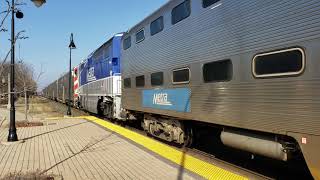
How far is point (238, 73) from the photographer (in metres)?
7.73

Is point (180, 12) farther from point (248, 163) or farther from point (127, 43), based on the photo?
point (127, 43)

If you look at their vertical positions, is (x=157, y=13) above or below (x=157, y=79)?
above

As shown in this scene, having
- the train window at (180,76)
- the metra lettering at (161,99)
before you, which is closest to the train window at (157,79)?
the metra lettering at (161,99)

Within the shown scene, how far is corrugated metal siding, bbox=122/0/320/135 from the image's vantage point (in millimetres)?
6066

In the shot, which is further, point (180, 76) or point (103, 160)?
point (180, 76)

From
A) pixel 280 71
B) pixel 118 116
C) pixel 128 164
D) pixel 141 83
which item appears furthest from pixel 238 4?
pixel 118 116

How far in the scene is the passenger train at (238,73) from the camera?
6.14 meters

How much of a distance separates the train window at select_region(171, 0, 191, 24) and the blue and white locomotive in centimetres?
795

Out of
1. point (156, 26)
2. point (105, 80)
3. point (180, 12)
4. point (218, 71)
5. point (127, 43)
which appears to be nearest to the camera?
point (218, 71)

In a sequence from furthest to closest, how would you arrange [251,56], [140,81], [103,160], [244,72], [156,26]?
1. [140,81]
2. [156,26]
3. [103,160]
4. [244,72]
5. [251,56]

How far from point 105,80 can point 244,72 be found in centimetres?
1352

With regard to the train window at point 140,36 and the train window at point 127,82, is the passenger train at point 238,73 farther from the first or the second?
the train window at point 127,82

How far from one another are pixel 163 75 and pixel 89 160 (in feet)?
10.5

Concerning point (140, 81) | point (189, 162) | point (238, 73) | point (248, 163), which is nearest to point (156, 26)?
point (140, 81)
